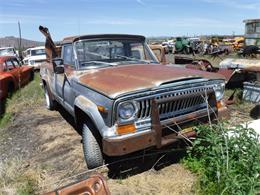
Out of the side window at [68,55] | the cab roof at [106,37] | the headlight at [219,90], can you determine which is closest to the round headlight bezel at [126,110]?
the headlight at [219,90]

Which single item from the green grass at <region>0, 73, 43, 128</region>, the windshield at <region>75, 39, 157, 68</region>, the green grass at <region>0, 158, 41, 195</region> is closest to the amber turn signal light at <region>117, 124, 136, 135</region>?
the green grass at <region>0, 158, 41, 195</region>

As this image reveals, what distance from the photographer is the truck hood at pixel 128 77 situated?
11.6 feet

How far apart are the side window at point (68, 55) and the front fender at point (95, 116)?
1213 millimetres

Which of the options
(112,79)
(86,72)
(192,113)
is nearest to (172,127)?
(192,113)

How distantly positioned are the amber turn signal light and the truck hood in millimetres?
395

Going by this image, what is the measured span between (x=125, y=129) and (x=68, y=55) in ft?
7.64

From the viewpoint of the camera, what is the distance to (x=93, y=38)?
16.6ft

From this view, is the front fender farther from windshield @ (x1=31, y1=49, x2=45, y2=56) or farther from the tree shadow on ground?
windshield @ (x1=31, y1=49, x2=45, y2=56)

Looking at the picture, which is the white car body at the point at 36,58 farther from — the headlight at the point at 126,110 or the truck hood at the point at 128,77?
the headlight at the point at 126,110

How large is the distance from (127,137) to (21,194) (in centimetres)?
148

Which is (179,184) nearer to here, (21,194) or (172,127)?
(172,127)

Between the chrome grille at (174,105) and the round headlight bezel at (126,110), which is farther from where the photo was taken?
the chrome grille at (174,105)

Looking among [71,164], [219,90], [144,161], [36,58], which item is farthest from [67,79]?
[36,58]

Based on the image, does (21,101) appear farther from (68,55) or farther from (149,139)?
(149,139)
